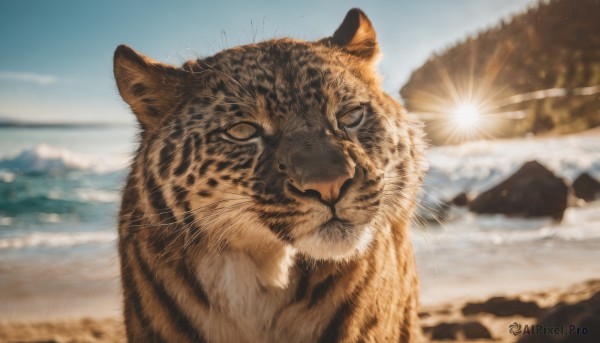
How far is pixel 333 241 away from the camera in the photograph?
2002 millimetres

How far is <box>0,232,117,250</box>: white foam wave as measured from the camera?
385 inches

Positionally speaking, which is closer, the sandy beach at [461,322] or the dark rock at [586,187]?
the sandy beach at [461,322]

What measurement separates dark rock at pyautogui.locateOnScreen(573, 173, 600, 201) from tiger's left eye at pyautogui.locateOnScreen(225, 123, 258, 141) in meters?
7.90

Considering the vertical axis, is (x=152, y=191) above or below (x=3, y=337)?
above

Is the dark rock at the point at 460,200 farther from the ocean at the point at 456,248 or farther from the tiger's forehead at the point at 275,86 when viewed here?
the tiger's forehead at the point at 275,86

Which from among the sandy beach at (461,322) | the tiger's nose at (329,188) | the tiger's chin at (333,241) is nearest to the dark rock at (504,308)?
the sandy beach at (461,322)

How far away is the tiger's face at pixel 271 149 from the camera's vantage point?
6.61 feet

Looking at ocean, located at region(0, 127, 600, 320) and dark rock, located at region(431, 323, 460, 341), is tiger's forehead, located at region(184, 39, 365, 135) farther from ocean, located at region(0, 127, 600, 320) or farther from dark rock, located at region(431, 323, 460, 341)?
dark rock, located at region(431, 323, 460, 341)

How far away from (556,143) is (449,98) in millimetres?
3075

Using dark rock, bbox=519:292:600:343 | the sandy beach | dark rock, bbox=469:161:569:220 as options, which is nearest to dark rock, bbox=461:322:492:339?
the sandy beach

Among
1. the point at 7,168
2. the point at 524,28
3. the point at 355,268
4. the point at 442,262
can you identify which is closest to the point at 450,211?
the point at 442,262

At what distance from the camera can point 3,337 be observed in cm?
489

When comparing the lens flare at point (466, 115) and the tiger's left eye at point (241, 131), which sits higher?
the lens flare at point (466, 115)

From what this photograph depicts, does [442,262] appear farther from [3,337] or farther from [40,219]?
[40,219]
